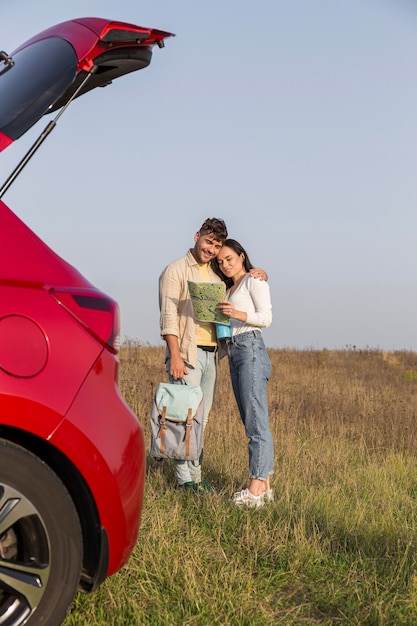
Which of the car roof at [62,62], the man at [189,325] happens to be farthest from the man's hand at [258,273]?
the car roof at [62,62]

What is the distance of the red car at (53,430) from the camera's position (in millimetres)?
2494

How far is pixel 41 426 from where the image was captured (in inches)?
97.4

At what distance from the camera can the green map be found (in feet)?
17.4

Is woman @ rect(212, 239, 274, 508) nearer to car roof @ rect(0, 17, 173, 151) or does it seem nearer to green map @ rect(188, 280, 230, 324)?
green map @ rect(188, 280, 230, 324)

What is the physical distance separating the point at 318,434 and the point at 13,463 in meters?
6.98

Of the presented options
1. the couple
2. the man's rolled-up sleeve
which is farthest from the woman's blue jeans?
the man's rolled-up sleeve

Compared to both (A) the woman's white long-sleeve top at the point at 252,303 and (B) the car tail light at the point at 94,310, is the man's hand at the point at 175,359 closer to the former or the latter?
(A) the woman's white long-sleeve top at the point at 252,303

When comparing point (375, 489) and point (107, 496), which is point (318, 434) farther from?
point (107, 496)

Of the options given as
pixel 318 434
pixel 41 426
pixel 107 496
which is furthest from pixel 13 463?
pixel 318 434

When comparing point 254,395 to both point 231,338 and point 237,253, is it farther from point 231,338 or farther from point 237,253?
point 237,253

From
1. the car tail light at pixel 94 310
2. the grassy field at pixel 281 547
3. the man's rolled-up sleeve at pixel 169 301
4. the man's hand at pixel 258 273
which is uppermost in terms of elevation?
the man's hand at pixel 258 273

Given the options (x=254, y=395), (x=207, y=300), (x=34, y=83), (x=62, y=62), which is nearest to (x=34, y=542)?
(x=34, y=83)

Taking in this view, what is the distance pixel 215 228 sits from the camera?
19.1 ft

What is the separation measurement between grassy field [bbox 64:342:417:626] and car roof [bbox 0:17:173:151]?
2041 millimetres
